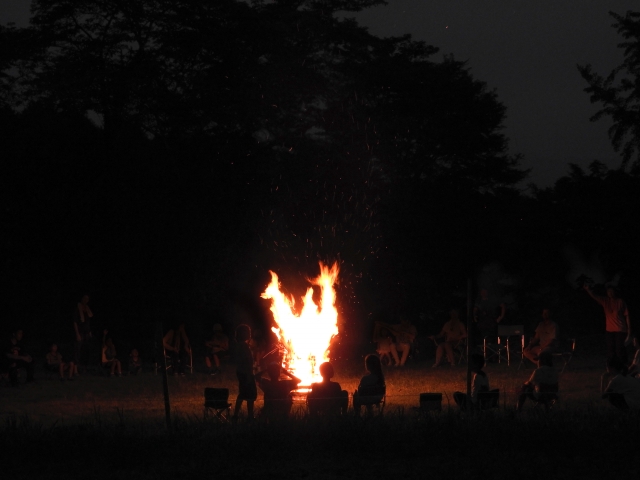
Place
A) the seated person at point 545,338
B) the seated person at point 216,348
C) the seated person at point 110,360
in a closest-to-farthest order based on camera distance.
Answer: the seated person at point 545,338 → the seated person at point 110,360 → the seated person at point 216,348

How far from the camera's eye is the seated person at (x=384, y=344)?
20422mm

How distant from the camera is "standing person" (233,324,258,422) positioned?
456 inches

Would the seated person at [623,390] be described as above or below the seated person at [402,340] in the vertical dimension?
below

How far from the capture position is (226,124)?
2662 centimetres

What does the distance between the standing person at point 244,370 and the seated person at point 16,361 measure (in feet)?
22.0

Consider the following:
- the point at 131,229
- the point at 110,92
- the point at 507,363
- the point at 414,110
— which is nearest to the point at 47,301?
the point at 131,229

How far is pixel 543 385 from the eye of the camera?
37.1ft

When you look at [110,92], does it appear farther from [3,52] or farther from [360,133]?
[360,133]

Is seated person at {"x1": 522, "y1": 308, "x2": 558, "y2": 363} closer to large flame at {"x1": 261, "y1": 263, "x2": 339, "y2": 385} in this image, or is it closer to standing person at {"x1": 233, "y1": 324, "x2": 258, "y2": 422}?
large flame at {"x1": 261, "y1": 263, "x2": 339, "y2": 385}

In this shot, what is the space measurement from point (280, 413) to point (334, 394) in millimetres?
831

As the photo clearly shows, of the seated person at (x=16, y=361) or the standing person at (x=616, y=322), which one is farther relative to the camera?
the seated person at (x=16, y=361)

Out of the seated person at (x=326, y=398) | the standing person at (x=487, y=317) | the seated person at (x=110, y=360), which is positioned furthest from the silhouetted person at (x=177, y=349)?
the seated person at (x=326, y=398)

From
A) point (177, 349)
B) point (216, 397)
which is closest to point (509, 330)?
point (177, 349)

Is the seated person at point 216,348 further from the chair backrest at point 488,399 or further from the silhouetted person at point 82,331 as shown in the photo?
the chair backrest at point 488,399
